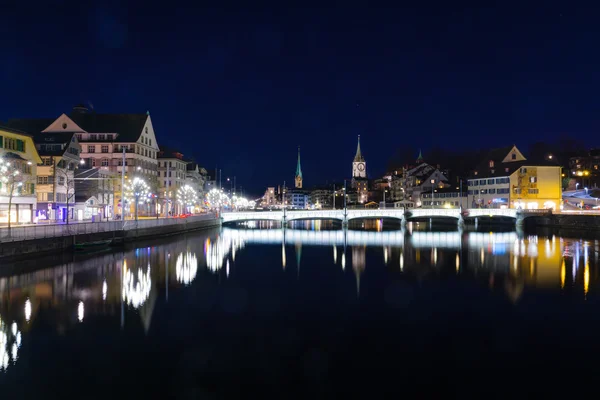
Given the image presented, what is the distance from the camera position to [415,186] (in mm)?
127938

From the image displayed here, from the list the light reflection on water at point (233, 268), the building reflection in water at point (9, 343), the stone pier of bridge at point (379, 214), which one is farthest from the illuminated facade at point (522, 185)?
the building reflection in water at point (9, 343)

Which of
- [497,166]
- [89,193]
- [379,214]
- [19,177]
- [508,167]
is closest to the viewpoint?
[19,177]

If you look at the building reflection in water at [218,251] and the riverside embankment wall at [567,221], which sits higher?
the riverside embankment wall at [567,221]

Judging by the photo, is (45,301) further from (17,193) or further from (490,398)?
(17,193)

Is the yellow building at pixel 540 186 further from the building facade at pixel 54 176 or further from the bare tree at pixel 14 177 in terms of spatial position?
the bare tree at pixel 14 177

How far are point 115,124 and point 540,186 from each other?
8462 cm

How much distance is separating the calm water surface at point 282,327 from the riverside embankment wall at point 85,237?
1.77 m

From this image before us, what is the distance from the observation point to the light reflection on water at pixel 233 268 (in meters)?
23.8

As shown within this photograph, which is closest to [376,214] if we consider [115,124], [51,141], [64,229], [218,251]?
[218,251]

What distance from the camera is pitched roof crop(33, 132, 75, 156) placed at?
57.8 metres

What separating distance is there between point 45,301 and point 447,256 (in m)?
38.5

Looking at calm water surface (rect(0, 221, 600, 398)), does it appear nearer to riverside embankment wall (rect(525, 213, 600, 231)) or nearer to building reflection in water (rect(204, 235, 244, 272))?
building reflection in water (rect(204, 235, 244, 272))

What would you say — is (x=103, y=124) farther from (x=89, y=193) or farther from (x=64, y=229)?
(x=64, y=229)

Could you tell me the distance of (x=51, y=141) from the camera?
193 feet
